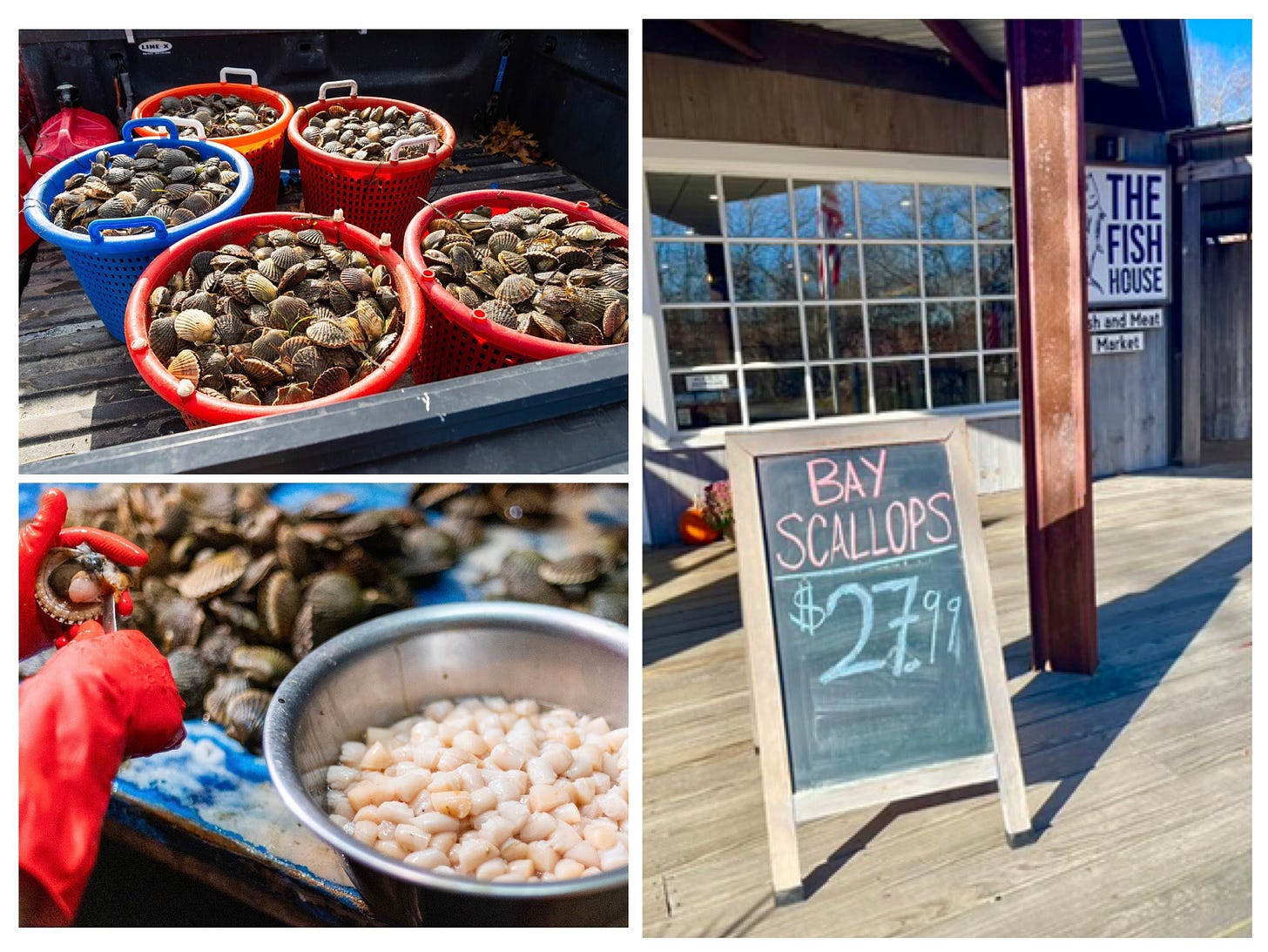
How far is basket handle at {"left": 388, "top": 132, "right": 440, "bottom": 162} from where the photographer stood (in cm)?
162

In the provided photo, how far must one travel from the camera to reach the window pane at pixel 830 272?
14.1 feet

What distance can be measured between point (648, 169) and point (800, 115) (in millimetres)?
828

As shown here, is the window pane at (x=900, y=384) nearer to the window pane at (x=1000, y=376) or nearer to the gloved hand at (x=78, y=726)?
the window pane at (x=1000, y=376)

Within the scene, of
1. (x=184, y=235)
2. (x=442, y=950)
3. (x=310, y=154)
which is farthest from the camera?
(x=310, y=154)

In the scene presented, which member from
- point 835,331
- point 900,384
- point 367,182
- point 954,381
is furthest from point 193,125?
point 954,381

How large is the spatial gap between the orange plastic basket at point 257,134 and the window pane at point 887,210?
3208 millimetres

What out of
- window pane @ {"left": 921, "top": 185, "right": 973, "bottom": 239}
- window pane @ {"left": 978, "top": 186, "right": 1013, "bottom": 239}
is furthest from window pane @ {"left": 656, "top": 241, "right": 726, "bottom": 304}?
window pane @ {"left": 978, "top": 186, "right": 1013, "bottom": 239}

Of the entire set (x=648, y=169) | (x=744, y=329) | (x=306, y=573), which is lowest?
(x=306, y=573)

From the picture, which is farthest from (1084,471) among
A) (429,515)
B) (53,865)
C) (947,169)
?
(947,169)

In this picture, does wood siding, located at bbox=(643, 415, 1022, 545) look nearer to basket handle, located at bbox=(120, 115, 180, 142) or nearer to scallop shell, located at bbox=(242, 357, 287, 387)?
basket handle, located at bbox=(120, 115, 180, 142)

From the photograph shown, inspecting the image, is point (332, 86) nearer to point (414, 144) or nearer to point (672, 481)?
point (414, 144)

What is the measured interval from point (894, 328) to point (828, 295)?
0.47 metres

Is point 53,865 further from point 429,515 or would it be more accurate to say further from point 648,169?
point 648,169

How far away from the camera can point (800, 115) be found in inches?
159
